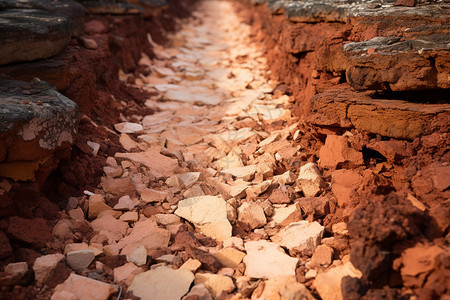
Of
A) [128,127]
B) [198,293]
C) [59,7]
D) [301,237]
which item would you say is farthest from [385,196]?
[59,7]

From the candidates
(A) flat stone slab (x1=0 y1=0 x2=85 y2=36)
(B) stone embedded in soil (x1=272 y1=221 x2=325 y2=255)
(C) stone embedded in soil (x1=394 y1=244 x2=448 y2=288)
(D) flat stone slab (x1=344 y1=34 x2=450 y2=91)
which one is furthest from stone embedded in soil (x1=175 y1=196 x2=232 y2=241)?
(A) flat stone slab (x1=0 y1=0 x2=85 y2=36)

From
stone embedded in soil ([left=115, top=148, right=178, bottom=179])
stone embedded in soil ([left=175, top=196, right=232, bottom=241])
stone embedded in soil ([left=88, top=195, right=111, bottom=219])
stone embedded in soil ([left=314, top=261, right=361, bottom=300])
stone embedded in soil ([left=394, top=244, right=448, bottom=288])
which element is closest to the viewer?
stone embedded in soil ([left=394, top=244, right=448, bottom=288])

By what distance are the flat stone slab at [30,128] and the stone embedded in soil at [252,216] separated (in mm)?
1222

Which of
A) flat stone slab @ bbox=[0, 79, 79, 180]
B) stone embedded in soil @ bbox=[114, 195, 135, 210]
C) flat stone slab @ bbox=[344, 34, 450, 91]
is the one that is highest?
flat stone slab @ bbox=[344, 34, 450, 91]

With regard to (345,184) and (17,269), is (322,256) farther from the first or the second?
(17,269)

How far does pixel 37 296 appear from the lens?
7.02 feet

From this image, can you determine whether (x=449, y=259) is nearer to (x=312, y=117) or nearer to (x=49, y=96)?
(x=312, y=117)

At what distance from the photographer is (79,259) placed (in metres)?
2.36

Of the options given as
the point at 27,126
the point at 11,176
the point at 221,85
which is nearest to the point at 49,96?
the point at 27,126

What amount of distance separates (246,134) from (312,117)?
81cm

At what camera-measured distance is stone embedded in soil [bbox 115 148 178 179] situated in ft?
10.7

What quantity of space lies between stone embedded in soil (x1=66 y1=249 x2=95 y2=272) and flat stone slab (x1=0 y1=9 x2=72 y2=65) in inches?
66.2

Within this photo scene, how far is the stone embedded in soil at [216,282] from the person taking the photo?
2234 millimetres

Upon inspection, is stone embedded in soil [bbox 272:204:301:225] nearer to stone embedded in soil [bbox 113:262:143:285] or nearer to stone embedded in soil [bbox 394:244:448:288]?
stone embedded in soil [bbox 394:244:448:288]
